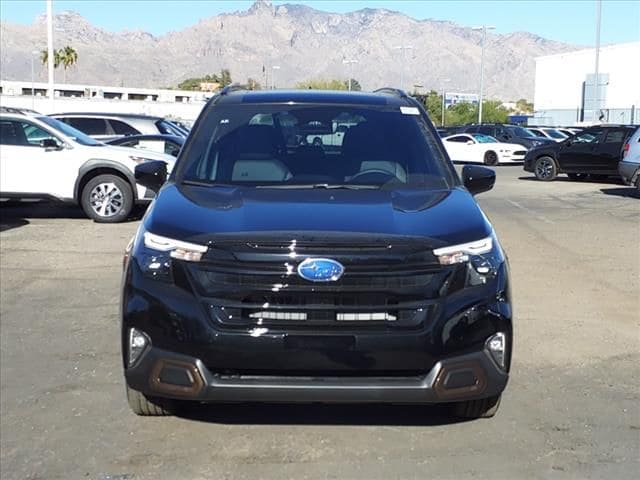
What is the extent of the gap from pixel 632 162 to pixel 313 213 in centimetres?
1540

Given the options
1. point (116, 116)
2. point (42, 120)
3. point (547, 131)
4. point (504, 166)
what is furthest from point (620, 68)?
point (42, 120)

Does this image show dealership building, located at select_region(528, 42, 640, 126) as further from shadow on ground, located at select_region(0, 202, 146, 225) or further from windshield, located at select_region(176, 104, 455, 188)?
windshield, located at select_region(176, 104, 455, 188)

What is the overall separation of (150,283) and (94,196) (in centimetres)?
944

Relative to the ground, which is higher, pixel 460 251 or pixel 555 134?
pixel 460 251

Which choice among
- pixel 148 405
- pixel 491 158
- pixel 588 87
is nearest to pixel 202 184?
pixel 148 405

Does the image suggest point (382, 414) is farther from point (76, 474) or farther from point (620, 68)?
point (620, 68)

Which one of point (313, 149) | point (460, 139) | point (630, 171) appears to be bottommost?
point (630, 171)

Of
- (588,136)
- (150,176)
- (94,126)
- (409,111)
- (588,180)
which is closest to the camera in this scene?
(150,176)

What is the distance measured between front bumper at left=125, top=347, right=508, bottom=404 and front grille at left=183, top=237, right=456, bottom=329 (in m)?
0.26

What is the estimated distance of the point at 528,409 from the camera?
508 centimetres

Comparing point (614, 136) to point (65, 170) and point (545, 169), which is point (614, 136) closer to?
point (545, 169)

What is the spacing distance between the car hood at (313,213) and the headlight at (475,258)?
0.14 ft

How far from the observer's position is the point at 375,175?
5066 millimetres

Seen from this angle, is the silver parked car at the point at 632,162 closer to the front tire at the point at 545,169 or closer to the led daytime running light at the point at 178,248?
the front tire at the point at 545,169
